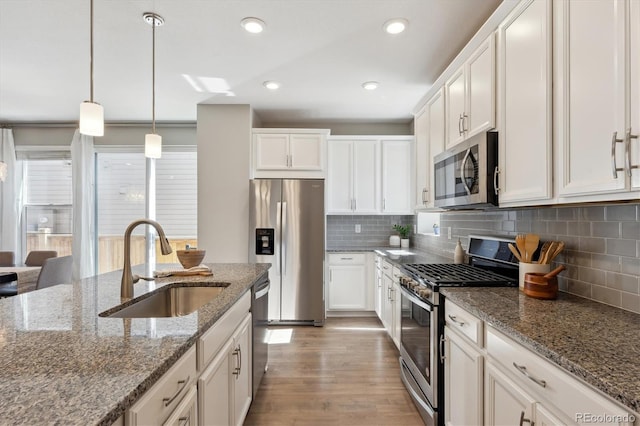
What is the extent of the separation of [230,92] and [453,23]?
7.58ft

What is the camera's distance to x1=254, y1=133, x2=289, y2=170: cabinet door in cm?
413

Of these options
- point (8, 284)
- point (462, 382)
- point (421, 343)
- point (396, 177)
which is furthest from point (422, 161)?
point (8, 284)

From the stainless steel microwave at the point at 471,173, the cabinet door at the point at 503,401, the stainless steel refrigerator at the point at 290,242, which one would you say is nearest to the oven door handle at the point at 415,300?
the cabinet door at the point at 503,401

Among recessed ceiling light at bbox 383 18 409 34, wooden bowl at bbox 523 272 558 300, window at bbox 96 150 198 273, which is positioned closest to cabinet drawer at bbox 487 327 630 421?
wooden bowl at bbox 523 272 558 300

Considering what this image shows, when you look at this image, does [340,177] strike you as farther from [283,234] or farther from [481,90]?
[481,90]

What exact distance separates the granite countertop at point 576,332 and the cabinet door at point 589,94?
487 mm

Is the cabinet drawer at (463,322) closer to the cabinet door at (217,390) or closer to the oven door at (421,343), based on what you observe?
the oven door at (421,343)

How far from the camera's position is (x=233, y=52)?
A: 2727 mm

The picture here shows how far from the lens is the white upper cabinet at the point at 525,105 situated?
4.80ft

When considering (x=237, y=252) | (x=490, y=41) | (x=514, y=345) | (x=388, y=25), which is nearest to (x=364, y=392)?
(x=514, y=345)

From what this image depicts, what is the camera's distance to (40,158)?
501 centimetres

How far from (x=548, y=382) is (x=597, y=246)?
87cm

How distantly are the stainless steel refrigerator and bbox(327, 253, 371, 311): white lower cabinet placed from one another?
0.30 m

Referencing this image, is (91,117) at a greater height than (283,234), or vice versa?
(91,117)
